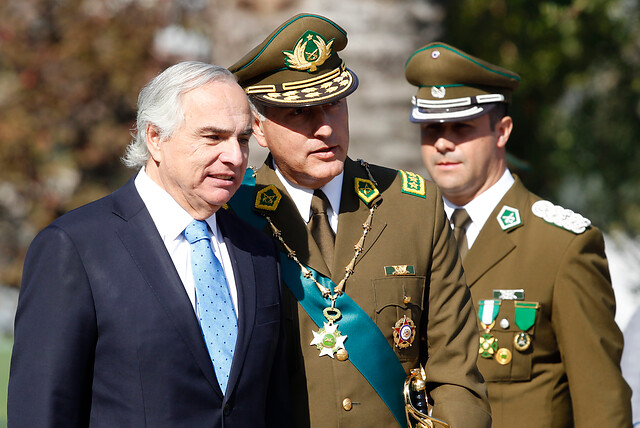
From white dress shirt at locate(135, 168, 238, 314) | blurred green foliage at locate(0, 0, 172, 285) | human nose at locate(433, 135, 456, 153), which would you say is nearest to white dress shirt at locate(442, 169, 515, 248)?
human nose at locate(433, 135, 456, 153)

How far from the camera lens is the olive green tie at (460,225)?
4.59 m

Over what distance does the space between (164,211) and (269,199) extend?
1.90 ft

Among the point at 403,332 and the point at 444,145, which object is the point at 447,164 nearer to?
the point at 444,145

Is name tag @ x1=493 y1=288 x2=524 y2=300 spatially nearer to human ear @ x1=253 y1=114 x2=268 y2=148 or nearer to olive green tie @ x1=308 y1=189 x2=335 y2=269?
olive green tie @ x1=308 y1=189 x2=335 y2=269

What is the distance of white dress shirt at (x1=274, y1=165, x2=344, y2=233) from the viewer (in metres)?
3.64

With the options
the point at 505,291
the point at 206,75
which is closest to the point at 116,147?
the point at 505,291

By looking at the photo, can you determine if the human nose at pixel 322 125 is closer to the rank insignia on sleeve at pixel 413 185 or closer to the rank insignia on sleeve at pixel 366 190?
the rank insignia on sleeve at pixel 366 190

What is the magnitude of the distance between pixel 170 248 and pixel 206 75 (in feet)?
1.80

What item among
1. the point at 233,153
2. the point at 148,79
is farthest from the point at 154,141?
the point at 148,79

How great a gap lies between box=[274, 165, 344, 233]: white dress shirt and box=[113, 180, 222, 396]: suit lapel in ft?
2.32

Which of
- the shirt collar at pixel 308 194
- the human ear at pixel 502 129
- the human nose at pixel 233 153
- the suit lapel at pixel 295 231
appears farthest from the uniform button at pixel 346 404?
the human ear at pixel 502 129

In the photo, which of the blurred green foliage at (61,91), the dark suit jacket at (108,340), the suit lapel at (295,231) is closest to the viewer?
the dark suit jacket at (108,340)

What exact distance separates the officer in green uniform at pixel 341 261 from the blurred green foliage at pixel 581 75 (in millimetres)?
6449

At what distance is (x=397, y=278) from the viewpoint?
3.55m
